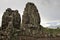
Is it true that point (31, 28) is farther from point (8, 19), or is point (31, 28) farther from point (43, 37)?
point (8, 19)

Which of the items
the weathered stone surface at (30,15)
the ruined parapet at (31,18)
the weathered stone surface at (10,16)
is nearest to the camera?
the ruined parapet at (31,18)

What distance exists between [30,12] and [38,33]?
868 centimetres

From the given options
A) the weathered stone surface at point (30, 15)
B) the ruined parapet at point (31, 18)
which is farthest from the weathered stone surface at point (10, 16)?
the weathered stone surface at point (30, 15)

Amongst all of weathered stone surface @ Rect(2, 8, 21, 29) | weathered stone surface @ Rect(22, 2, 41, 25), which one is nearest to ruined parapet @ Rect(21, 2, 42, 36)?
weathered stone surface @ Rect(22, 2, 41, 25)

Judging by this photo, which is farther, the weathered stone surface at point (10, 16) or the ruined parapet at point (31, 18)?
the weathered stone surface at point (10, 16)

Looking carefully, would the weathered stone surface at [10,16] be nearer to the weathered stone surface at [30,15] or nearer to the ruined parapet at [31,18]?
the ruined parapet at [31,18]

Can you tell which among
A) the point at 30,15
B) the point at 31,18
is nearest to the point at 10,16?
the point at 30,15

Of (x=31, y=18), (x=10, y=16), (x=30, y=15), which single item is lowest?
(x=31, y=18)

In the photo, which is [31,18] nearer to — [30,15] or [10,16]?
[30,15]

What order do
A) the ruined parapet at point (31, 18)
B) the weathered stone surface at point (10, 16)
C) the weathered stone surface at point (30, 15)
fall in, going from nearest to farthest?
the ruined parapet at point (31, 18), the weathered stone surface at point (10, 16), the weathered stone surface at point (30, 15)

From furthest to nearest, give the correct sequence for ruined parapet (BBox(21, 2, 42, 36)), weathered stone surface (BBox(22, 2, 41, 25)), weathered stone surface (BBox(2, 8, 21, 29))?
weathered stone surface (BBox(22, 2, 41, 25)), weathered stone surface (BBox(2, 8, 21, 29)), ruined parapet (BBox(21, 2, 42, 36))

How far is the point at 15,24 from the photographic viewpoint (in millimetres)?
56875

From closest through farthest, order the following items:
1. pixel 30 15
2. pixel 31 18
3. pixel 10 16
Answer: pixel 10 16
pixel 31 18
pixel 30 15

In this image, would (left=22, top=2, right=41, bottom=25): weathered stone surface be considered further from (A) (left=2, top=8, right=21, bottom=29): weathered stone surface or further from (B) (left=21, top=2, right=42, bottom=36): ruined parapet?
(A) (left=2, top=8, right=21, bottom=29): weathered stone surface
